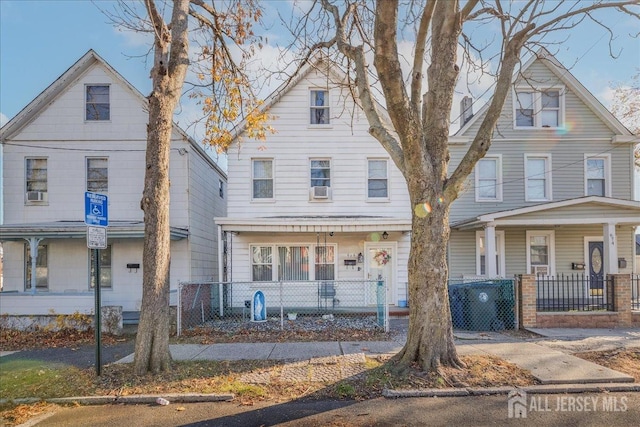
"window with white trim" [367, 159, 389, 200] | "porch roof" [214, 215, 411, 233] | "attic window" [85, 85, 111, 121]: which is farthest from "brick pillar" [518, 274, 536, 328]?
"attic window" [85, 85, 111, 121]

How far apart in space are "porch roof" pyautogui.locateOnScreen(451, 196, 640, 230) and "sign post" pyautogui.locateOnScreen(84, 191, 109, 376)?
35.9ft

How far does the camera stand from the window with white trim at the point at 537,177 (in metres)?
15.7

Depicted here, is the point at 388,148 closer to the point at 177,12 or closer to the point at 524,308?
the point at 177,12

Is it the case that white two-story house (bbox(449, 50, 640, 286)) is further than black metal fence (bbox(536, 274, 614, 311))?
Yes

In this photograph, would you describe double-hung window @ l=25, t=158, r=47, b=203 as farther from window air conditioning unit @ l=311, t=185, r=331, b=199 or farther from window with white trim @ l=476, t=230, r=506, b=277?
window with white trim @ l=476, t=230, r=506, b=277

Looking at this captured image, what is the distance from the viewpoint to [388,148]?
721 cm

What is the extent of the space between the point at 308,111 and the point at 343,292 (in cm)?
646

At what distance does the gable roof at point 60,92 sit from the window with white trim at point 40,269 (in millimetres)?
3834

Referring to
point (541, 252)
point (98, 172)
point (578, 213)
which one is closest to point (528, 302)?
point (578, 213)

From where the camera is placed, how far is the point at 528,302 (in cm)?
1055

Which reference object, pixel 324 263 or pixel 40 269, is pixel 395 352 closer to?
pixel 324 263

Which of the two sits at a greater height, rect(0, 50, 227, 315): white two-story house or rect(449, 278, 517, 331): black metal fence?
rect(0, 50, 227, 315): white two-story house

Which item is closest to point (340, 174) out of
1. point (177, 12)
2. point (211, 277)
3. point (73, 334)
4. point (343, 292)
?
point (343, 292)

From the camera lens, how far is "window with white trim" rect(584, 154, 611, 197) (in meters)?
15.7
